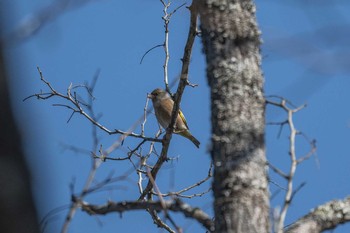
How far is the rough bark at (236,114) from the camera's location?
9.09ft

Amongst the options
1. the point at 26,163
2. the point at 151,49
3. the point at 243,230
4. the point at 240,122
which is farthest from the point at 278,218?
the point at 151,49

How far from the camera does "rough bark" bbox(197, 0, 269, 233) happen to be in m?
2.77

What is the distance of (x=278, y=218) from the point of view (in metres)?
2.55

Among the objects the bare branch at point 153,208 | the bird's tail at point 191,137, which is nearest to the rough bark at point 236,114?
the bare branch at point 153,208

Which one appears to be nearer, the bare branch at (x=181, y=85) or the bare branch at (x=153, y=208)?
the bare branch at (x=153, y=208)

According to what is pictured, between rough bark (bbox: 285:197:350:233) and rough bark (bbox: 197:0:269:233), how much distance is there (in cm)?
21

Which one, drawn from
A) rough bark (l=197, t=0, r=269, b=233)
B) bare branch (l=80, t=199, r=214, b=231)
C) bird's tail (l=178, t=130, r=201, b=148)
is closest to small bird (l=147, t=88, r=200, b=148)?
bird's tail (l=178, t=130, r=201, b=148)

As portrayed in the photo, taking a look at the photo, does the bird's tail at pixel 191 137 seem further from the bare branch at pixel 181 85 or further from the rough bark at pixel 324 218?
the rough bark at pixel 324 218

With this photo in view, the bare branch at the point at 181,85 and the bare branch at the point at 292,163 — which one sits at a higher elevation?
the bare branch at the point at 181,85

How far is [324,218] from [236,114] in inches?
24.7

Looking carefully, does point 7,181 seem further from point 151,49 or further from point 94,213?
point 151,49

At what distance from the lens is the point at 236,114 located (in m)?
2.92

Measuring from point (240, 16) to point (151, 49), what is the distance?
5.66 feet

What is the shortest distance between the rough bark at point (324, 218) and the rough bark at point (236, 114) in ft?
0.69
